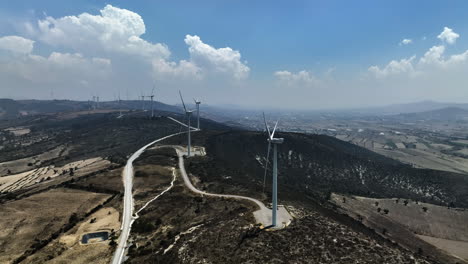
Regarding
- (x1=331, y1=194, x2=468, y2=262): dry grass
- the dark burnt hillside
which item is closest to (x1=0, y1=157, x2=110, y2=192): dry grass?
the dark burnt hillside

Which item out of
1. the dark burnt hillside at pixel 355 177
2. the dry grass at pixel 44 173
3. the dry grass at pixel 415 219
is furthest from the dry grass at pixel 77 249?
the dry grass at pixel 415 219

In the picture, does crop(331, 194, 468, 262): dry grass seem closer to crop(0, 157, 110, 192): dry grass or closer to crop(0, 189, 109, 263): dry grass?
crop(0, 189, 109, 263): dry grass

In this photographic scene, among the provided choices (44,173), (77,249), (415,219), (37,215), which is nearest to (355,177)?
(415,219)

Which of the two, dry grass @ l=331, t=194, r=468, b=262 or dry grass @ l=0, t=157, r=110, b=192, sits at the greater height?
dry grass @ l=0, t=157, r=110, b=192

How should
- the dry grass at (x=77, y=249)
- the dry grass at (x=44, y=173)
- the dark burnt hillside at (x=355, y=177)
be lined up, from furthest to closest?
the dark burnt hillside at (x=355, y=177) < the dry grass at (x=44, y=173) < the dry grass at (x=77, y=249)

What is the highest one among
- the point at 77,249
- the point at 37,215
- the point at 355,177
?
the point at 37,215

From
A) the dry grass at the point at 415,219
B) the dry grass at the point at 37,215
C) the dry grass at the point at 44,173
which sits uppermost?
the dry grass at the point at 37,215

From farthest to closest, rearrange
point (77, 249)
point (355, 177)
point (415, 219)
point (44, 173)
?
point (355, 177) < point (44, 173) < point (415, 219) < point (77, 249)

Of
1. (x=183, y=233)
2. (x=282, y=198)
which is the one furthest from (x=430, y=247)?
(x=183, y=233)

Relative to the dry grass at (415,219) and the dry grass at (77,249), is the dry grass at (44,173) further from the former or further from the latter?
the dry grass at (415,219)

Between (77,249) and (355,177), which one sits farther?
(355,177)

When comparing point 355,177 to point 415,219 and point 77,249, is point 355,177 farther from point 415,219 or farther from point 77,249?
point 77,249

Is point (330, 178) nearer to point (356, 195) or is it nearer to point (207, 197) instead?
point (356, 195)
